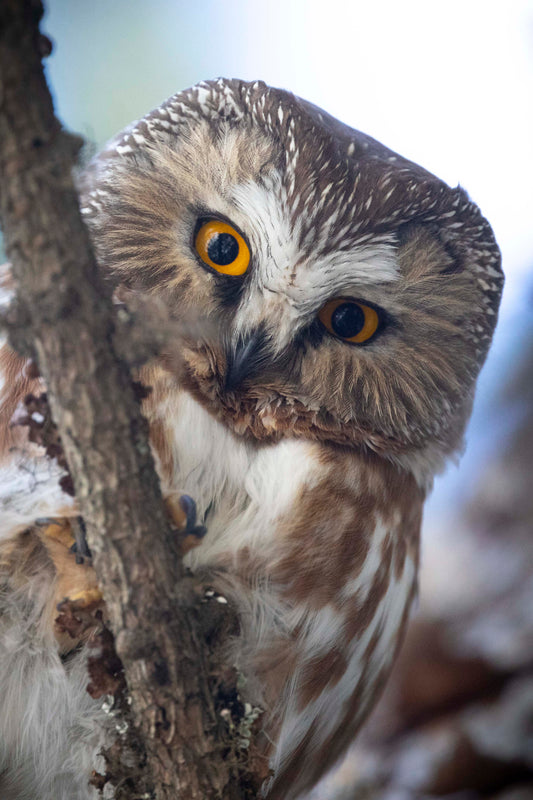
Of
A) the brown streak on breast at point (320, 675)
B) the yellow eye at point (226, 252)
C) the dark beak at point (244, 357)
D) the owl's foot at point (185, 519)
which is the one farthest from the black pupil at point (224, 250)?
the brown streak on breast at point (320, 675)

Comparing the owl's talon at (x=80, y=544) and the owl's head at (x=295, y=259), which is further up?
the owl's head at (x=295, y=259)

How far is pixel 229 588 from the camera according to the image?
2.84 feet

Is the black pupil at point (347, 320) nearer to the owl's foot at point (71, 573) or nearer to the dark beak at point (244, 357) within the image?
the dark beak at point (244, 357)

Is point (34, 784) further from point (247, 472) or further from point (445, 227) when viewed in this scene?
point (445, 227)

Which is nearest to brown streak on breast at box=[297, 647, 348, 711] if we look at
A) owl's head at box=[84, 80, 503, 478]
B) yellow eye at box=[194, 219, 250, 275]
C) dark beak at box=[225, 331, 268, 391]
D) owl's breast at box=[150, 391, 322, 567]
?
owl's breast at box=[150, 391, 322, 567]

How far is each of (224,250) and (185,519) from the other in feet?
1.32

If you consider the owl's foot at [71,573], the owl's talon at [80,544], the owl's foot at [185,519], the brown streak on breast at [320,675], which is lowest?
the brown streak on breast at [320,675]

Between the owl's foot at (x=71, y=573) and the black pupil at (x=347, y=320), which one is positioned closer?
the owl's foot at (x=71, y=573)

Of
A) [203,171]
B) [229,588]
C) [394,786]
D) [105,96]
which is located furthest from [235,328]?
[394,786]

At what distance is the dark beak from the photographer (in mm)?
926

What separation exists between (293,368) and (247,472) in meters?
0.18

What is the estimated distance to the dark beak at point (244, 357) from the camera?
926 millimetres

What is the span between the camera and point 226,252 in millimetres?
931

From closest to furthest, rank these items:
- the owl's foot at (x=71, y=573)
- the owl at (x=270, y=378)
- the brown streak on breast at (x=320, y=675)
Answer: the owl's foot at (x=71, y=573) → the owl at (x=270, y=378) → the brown streak on breast at (x=320, y=675)
